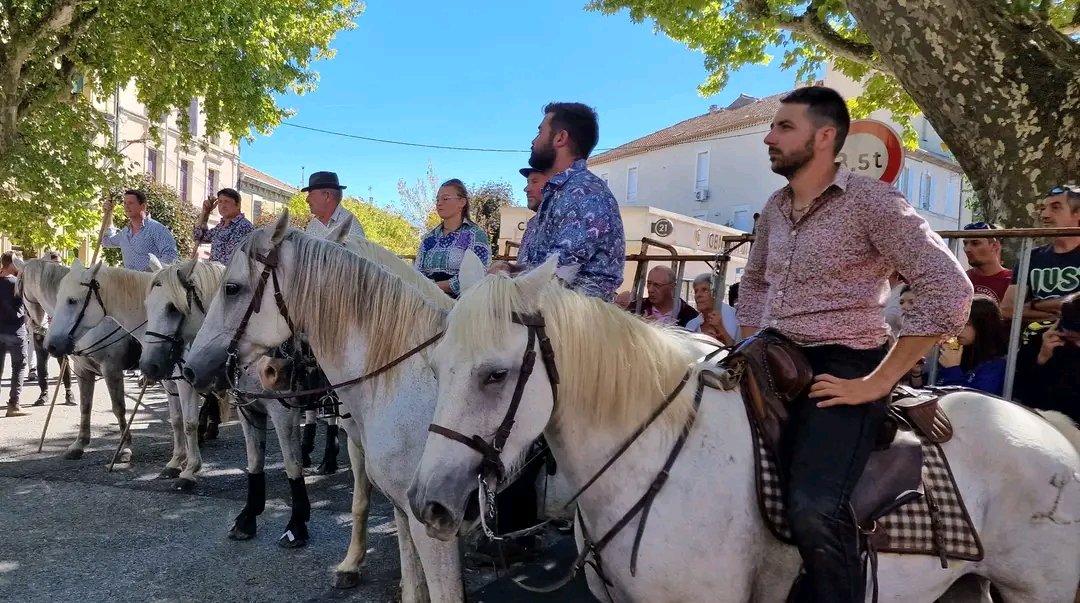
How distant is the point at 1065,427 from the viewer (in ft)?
8.13

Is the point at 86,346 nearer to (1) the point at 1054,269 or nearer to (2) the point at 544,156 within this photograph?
(2) the point at 544,156

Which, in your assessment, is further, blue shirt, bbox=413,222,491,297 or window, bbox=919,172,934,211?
window, bbox=919,172,934,211

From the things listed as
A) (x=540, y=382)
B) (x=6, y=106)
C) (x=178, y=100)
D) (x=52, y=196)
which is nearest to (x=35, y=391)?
(x=52, y=196)

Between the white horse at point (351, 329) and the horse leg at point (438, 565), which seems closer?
the horse leg at point (438, 565)

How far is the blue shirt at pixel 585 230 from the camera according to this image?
2641 mm

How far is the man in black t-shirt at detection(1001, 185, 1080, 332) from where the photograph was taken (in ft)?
11.1

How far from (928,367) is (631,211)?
12571mm

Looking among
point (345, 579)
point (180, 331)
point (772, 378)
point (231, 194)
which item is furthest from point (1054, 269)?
point (231, 194)

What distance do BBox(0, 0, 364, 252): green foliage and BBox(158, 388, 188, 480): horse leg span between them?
586 centimetres

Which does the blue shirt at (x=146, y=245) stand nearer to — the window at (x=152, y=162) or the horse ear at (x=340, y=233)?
the horse ear at (x=340, y=233)

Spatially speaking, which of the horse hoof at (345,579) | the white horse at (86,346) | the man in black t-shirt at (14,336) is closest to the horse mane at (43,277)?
the white horse at (86,346)

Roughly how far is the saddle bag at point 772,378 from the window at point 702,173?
31458mm

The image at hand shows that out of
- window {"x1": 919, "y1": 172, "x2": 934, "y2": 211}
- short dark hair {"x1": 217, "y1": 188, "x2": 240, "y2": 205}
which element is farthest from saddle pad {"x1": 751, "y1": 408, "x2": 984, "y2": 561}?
window {"x1": 919, "y1": 172, "x2": 934, "y2": 211}

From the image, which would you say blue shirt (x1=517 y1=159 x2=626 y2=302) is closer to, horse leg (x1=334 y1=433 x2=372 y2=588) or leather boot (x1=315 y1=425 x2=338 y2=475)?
horse leg (x1=334 y1=433 x2=372 y2=588)
